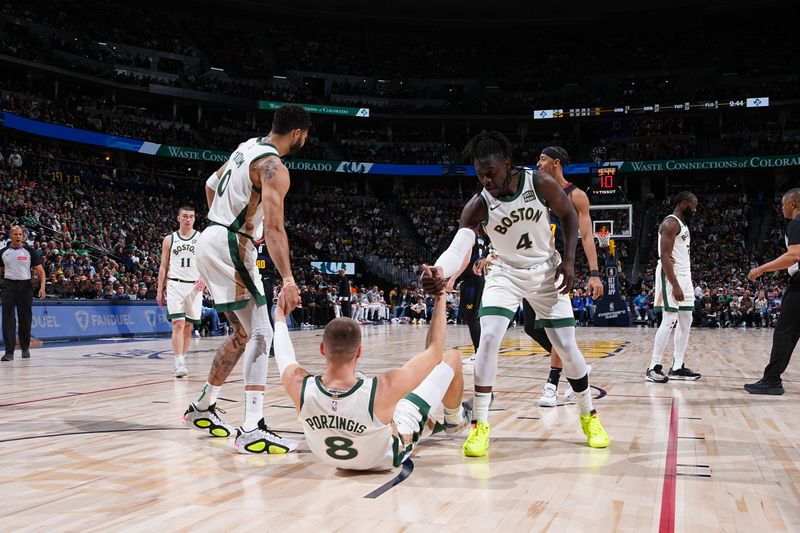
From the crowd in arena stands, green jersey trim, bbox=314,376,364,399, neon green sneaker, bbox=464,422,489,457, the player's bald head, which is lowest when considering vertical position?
neon green sneaker, bbox=464,422,489,457

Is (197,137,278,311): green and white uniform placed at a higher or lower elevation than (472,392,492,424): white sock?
higher

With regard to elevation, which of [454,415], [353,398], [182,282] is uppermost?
[182,282]

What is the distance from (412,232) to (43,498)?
35192 millimetres

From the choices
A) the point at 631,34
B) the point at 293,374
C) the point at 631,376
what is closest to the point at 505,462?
the point at 293,374

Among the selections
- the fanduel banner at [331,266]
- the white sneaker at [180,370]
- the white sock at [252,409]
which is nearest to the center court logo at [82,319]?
the white sneaker at [180,370]

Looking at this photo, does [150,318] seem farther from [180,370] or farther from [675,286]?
[675,286]

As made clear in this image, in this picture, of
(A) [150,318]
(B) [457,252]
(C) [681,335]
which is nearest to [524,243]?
(B) [457,252]

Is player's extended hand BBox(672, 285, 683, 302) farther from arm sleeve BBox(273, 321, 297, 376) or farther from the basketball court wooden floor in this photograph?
arm sleeve BBox(273, 321, 297, 376)

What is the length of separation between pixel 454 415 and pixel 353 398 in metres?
1.34

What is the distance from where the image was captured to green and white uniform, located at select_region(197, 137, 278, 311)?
4457 millimetres

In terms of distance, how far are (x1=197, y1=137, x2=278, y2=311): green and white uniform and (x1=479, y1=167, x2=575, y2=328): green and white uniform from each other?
4.91 ft

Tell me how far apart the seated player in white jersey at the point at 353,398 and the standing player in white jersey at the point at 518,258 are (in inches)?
34.1

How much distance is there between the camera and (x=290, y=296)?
3658 mm

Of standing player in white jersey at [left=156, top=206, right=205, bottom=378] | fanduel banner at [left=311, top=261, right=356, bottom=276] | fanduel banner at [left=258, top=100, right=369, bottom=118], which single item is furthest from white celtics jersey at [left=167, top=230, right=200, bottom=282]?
fanduel banner at [left=258, top=100, right=369, bottom=118]
